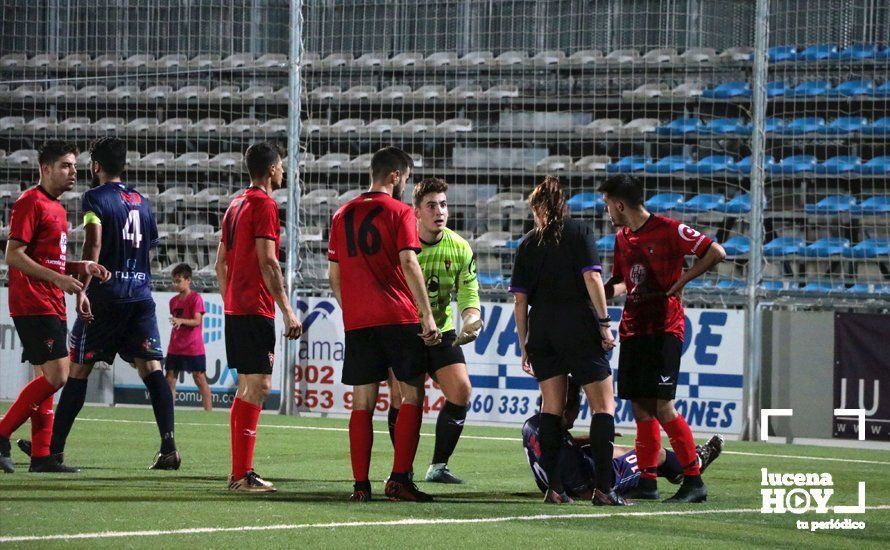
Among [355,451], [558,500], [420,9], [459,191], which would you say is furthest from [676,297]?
[420,9]

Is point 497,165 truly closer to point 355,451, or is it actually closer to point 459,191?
point 459,191

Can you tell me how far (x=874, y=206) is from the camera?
A: 18531 mm

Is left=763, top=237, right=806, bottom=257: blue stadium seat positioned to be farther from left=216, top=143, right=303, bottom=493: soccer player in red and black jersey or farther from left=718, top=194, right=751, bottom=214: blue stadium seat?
left=216, top=143, right=303, bottom=493: soccer player in red and black jersey

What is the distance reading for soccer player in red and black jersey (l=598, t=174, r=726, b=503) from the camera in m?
7.73

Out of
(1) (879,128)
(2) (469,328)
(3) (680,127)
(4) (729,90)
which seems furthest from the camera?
(3) (680,127)

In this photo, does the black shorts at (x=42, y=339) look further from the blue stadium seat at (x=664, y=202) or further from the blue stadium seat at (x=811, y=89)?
the blue stadium seat at (x=811, y=89)

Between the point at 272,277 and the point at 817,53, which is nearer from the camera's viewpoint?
the point at 272,277

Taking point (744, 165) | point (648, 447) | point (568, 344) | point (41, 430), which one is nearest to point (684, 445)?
point (648, 447)

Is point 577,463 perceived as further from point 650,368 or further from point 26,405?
point 26,405

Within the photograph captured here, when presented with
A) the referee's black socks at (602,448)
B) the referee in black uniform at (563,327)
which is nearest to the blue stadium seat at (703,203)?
the referee in black uniform at (563,327)

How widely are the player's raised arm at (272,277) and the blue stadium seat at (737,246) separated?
→ 408 inches

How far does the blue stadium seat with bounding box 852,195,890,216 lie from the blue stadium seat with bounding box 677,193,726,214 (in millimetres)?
1927

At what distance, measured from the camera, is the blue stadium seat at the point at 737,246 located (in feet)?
56.0

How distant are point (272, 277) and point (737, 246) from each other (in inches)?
422
